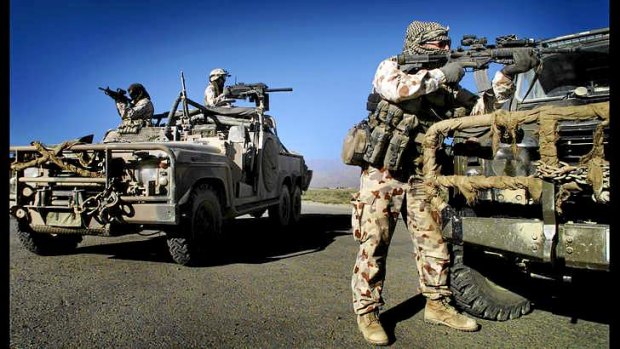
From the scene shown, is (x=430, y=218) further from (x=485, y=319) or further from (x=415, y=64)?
(x=415, y=64)

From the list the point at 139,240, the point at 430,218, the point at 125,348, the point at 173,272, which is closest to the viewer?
the point at 125,348

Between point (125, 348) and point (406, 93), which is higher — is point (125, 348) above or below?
below

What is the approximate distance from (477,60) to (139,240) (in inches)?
214

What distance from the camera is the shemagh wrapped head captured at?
9.41ft

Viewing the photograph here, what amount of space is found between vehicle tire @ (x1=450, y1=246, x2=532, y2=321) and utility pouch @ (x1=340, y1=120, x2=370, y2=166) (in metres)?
0.87

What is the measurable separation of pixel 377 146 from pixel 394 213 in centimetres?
45

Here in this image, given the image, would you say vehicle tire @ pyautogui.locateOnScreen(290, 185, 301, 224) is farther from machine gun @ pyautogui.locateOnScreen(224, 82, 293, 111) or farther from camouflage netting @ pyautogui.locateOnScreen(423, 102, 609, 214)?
camouflage netting @ pyautogui.locateOnScreen(423, 102, 609, 214)

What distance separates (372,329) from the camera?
8.26 ft

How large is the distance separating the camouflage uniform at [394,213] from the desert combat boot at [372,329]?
4cm

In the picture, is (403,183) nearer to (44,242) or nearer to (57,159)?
(57,159)

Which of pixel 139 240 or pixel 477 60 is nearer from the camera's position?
pixel 477 60

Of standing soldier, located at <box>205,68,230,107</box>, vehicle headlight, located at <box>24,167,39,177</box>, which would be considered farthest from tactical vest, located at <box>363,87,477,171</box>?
standing soldier, located at <box>205,68,230,107</box>

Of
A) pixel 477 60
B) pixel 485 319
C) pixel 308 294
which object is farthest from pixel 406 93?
pixel 308 294

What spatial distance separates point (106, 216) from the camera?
432 centimetres
